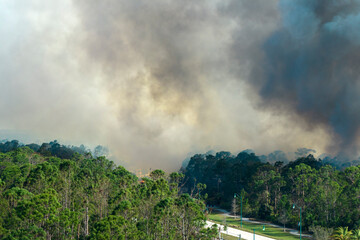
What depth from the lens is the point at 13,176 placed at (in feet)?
177

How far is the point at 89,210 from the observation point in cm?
4394

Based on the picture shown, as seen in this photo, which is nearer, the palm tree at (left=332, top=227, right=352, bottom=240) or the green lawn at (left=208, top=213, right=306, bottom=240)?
the palm tree at (left=332, top=227, right=352, bottom=240)

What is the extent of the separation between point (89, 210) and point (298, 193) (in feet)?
162

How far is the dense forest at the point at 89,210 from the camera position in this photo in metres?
33.0

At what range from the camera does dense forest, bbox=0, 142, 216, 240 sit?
108 feet

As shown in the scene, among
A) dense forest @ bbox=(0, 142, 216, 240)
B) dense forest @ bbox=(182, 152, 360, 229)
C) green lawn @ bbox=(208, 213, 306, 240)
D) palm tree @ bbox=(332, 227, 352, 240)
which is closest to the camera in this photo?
dense forest @ bbox=(0, 142, 216, 240)

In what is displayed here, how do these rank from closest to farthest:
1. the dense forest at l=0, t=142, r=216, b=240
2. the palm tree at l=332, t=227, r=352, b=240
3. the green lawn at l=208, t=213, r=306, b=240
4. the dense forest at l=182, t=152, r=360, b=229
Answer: the dense forest at l=0, t=142, r=216, b=240
the palm tree at l=332, t=227, r=352, b=240
the green lawn at l=208, t=213, r=306, b=240
the dense forest at l=182, t=152, r=360, b=229

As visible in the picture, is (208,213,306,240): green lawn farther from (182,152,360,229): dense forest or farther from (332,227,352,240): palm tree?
(332,227,352,240): palm tree

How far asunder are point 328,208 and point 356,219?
5.24 m

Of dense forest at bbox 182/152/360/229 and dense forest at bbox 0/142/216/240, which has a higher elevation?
dense forest at bbox 182/152/360/229

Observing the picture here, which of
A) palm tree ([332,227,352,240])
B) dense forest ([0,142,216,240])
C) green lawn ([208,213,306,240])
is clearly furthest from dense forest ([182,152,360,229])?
dense forest ([0,142,216,240])

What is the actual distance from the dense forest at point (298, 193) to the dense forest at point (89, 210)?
27380 millimetres

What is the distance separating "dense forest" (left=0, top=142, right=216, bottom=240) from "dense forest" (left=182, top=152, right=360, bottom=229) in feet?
89.8

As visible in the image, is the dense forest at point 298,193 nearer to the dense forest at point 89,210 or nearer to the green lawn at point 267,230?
the green lawn at point 267,230
